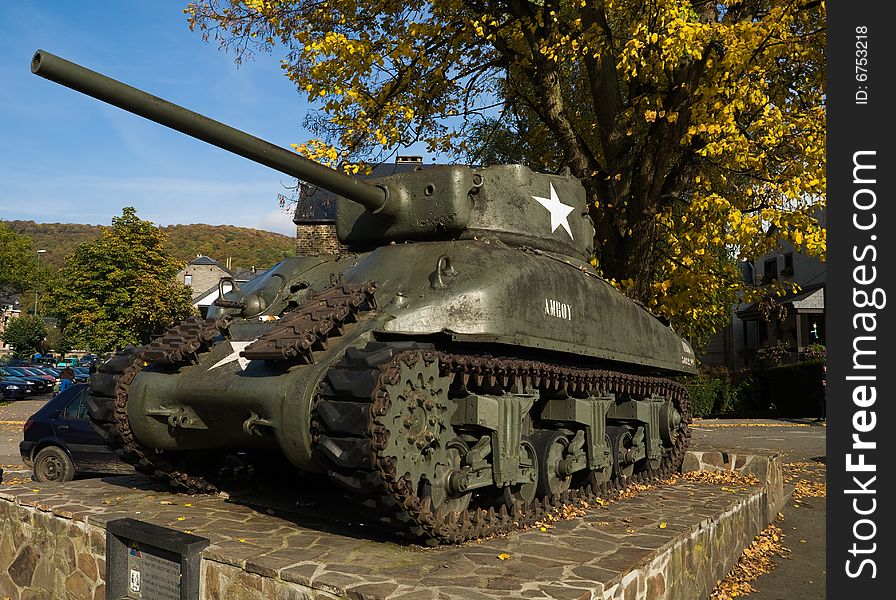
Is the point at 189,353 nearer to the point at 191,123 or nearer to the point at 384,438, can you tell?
the point at 191,123

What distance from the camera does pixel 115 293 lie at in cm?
3466

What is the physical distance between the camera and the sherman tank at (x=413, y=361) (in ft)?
18.7

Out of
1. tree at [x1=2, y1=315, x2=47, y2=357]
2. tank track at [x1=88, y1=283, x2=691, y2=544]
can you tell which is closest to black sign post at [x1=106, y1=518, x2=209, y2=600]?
tank track at [x1=88, y1=283, x2=691, y2=544]

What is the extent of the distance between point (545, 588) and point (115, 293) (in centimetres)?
3328

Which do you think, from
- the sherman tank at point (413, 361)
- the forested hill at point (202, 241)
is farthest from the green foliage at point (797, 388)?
the forested hill at point (202, 241)

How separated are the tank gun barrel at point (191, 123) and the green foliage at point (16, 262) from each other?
142 ft

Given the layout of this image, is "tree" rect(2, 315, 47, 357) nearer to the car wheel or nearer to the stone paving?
the car wheel

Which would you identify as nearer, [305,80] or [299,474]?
[299,474]

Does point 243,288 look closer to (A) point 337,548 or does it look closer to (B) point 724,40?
(A) point 337,548

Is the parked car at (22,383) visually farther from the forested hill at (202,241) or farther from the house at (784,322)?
the forested hill at (202,241)

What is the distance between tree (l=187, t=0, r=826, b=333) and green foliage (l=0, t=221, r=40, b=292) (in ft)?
115

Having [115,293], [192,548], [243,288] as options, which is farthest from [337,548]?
[115,293]

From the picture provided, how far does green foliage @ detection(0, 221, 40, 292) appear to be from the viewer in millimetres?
44000

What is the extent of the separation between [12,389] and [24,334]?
1382 inches
